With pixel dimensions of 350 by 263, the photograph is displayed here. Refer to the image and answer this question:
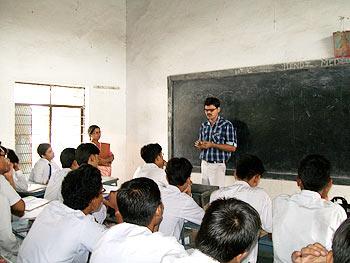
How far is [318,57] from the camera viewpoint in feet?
13.7

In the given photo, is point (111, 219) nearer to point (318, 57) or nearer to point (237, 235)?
point (237, 235)

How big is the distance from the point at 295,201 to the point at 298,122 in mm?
2429

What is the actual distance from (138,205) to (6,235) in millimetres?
1131

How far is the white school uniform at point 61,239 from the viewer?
179 centimetres

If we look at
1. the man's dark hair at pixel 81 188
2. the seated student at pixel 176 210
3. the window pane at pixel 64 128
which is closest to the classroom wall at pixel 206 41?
the window pane at pixel 64 128

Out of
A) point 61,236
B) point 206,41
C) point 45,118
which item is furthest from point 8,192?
point 206,41

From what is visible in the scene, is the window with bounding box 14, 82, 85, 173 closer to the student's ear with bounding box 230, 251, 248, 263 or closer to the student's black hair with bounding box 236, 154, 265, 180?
the student's black hair with bounding box 236, 154, 265, 180

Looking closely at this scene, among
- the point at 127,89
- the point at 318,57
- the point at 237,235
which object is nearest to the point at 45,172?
the point at 127,89

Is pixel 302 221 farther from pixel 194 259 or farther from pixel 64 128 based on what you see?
pixel 64 128

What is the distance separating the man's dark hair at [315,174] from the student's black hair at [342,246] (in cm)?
133

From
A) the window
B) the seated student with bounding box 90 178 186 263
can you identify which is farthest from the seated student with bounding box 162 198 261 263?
the window

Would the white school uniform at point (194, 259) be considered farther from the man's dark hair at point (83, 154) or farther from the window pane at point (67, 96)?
the window pane at point (67, 96)

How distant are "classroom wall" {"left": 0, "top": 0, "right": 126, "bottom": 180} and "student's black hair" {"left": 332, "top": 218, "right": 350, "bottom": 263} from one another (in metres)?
4.80

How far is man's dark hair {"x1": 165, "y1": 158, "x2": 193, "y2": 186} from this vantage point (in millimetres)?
2791
